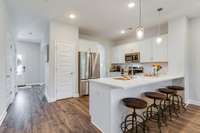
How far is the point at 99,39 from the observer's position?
650cm

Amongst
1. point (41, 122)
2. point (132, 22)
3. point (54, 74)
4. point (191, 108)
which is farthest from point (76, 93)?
point (191, 108)

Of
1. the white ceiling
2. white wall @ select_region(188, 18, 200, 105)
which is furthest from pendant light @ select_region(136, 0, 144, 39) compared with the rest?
white wall @ select_region(188, 18, 200, 105)

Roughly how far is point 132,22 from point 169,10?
4.06 feet

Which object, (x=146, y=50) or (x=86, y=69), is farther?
(x=86, y=69)

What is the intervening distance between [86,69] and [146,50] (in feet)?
8.73

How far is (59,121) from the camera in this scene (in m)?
2.69

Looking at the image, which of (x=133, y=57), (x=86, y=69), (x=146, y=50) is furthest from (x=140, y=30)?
(x=86, y=69)

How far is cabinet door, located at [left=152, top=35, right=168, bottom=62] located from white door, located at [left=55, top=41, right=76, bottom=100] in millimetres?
3183

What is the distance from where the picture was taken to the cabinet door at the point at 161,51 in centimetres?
425

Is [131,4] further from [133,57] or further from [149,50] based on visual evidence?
[133,57]

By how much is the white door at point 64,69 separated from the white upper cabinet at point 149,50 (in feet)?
8.69

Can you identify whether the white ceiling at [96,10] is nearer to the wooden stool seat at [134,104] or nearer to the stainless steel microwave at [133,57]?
the stainless steel microwave at [133,57]

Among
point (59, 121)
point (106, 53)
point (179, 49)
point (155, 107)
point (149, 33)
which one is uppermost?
point (149, 33)

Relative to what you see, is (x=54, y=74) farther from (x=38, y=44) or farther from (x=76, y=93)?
(x=38, y=44)
